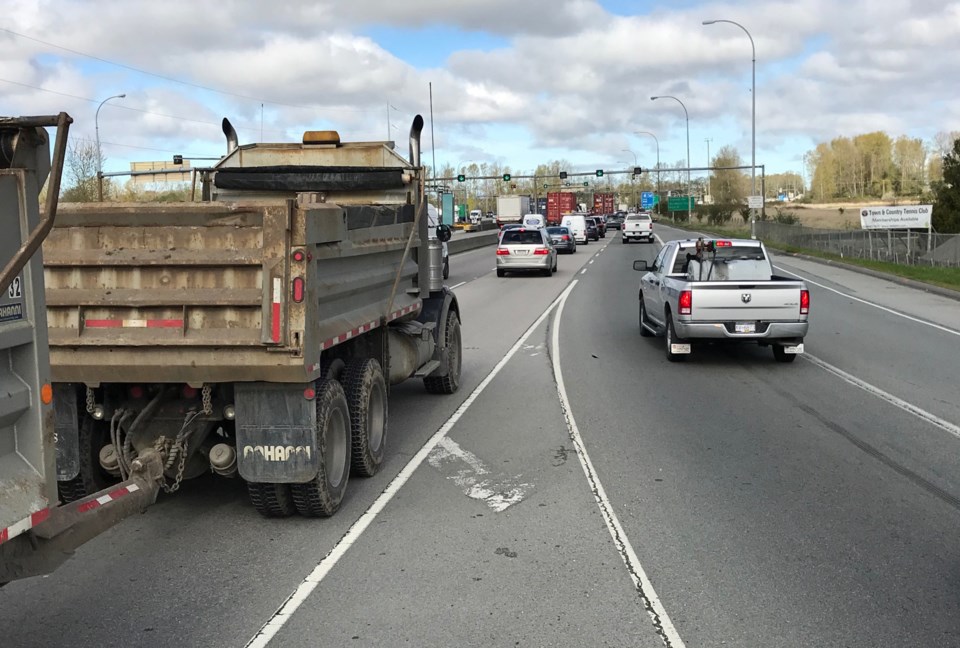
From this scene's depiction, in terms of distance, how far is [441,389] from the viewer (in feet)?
36.3

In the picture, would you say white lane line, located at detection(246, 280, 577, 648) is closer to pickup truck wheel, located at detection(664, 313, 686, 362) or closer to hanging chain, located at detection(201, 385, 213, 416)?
hanging chain, located at detection(201, 385, 213, 416)

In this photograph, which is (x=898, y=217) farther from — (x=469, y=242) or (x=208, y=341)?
(x=208, y=341)

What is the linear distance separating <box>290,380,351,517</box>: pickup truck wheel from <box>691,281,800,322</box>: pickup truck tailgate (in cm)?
701

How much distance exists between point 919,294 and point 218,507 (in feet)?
72.3

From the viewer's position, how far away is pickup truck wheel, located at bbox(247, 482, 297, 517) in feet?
20.6

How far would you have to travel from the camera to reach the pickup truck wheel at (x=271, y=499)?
629 cm

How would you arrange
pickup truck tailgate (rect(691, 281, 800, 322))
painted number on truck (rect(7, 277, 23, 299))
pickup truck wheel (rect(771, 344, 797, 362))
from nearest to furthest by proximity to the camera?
painted number on truck (rect(7, 277, 23, 299)) < pickup truck tailgate (rect(691, 281, 800, 322)) < pickup truck wheel (rect(771, 344, 797, 362))

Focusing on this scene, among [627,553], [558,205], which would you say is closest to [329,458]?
[627,553]

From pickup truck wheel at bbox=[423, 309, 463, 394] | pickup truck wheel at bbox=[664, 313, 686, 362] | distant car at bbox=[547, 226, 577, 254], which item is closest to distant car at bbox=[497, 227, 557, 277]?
distant car at bbox=[547, 226, 577, 254]

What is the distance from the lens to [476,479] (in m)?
7.43

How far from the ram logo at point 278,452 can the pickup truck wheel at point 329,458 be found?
0.11 meters

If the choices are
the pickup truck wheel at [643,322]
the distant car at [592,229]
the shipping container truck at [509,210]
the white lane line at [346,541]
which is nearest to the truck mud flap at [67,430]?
the white lane line at [346,541]

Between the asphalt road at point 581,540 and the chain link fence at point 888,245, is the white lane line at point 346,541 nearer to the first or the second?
the asphalt road at point 581,540

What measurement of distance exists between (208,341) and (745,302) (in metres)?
8.65
